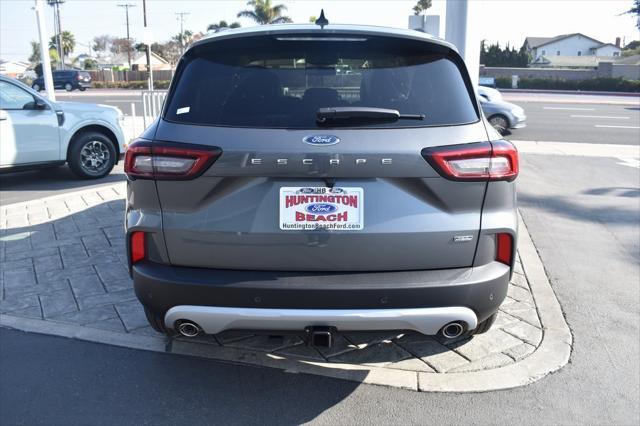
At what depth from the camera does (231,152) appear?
2686mm

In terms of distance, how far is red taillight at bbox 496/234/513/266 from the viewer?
2.89m

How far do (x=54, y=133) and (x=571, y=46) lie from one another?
10299 centimetres

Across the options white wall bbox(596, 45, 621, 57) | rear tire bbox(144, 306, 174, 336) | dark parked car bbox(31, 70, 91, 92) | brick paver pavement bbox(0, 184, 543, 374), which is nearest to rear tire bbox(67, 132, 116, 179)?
brick paver pavement bbox(0, 184, 543, 374)

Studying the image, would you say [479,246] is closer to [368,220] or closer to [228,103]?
[368,220]

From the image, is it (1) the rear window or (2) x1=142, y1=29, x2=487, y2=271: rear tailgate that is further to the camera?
(1) the rear window

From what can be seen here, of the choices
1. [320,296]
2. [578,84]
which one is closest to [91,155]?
[320,296]

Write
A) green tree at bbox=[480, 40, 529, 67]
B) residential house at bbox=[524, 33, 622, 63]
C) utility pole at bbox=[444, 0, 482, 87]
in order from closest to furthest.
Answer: utility pole at bbox=[444, 0, 482, 87] < green tree at bbox=[480, 40, 529, 67] < residential house at bbox=[524, 33, 622, 63]

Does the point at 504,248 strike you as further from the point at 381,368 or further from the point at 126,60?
the point at 126,60

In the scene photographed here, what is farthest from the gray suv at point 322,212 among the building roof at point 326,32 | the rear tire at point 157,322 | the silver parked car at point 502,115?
the silver parked car at point 502,115

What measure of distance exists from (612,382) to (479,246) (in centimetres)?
137

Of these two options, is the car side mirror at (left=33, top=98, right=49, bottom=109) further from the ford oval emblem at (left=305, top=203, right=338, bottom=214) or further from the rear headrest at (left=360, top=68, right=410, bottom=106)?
the ford oval emblem at (left=305, top=203, right=338, bottom=214)

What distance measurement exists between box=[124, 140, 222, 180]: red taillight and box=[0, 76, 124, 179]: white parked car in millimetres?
6359

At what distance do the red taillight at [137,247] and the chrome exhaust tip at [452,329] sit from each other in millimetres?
1569

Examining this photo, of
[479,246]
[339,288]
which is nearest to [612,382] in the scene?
[479,246]
